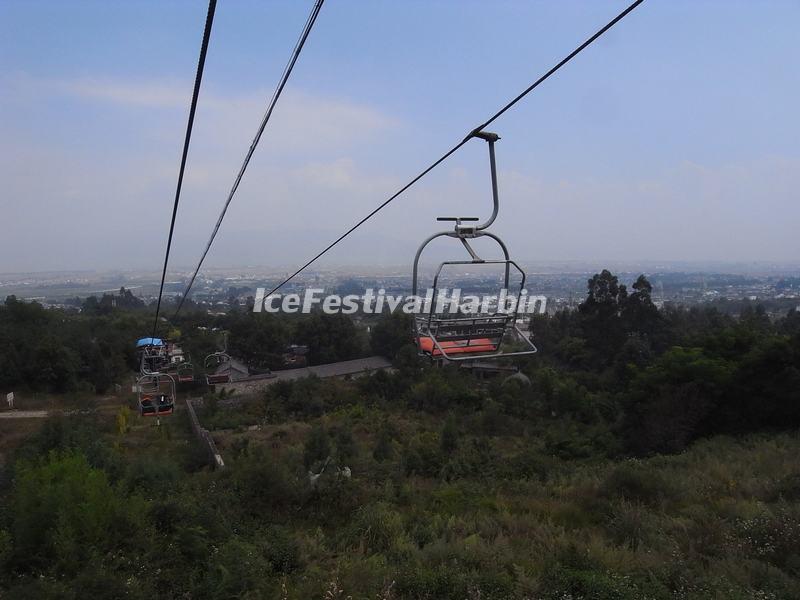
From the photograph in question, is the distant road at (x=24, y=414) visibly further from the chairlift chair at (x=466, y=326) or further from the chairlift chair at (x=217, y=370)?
the chairlift chair at (x=466, y=326)

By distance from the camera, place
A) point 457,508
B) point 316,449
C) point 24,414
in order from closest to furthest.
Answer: point 457,508, point 316,449, point 24,414

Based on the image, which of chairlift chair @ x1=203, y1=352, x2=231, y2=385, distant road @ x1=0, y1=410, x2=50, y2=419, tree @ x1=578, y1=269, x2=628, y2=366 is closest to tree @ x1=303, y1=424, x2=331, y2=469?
chairlift chair @ x1=203, y1=352, x2=231, y2=385

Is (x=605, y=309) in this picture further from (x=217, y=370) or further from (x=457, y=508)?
Answer: (x=217, y=370)

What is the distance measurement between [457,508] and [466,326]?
470 cm

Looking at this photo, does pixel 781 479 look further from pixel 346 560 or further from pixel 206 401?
pixel 206 401

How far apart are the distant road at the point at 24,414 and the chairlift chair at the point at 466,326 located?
20.1 meters

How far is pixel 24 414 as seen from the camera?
19.4 metres

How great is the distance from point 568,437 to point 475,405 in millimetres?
5163

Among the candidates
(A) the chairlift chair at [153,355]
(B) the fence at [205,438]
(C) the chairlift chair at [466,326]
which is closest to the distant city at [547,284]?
(B) the fence at [205,438]

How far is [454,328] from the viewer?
365 centimetres

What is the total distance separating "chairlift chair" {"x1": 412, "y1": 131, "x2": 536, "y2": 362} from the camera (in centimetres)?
331

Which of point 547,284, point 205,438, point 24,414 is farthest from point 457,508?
point 24,414

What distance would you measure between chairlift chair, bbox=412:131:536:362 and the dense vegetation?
2.30 meters

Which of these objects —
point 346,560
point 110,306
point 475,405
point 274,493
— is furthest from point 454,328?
point 110,306
